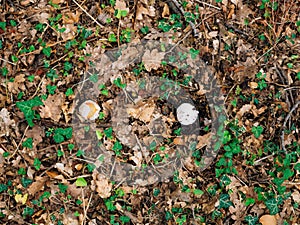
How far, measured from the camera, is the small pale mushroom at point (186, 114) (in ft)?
10.7

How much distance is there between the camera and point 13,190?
317cm

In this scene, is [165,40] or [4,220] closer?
[4,220]

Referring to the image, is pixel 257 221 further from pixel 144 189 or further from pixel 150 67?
pixel 150 67

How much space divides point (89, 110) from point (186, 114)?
77cm

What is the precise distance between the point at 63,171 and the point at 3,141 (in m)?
0.53

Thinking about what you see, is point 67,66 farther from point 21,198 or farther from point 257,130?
point 257,130

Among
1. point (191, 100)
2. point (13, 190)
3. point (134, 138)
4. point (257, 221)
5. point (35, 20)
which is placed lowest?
point (257, 221)

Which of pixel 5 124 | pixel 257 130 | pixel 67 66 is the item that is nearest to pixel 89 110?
pixel 67 66

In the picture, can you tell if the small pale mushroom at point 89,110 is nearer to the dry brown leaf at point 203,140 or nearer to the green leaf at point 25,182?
the green leaf at point 25,182

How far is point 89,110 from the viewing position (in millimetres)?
3266

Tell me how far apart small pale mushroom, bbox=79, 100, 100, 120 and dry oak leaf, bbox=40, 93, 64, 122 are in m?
0.17

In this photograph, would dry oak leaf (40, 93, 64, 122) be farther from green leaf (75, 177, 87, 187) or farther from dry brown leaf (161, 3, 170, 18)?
dry brown leaf (161, 3, 170, 18)

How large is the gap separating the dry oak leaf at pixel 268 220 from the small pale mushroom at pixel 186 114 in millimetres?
901

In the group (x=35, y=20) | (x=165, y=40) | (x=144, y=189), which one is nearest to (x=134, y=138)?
(x=144, y=189)
